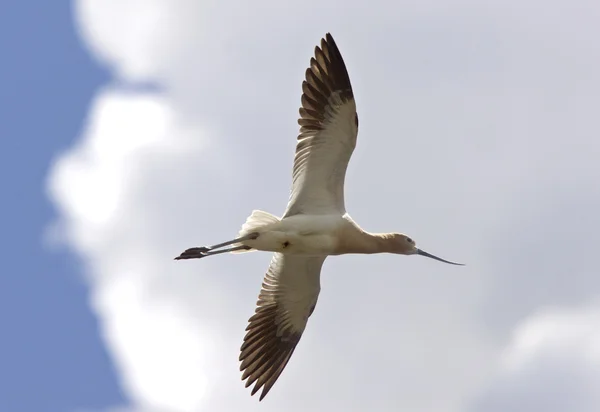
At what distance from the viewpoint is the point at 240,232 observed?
52.8 feet

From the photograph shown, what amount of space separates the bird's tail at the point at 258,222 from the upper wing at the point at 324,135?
0.40m

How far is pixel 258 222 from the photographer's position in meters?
16.0

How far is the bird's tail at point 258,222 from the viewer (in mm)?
15922

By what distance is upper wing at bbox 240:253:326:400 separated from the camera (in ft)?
55.9

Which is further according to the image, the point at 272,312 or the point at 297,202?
the point at 272,312

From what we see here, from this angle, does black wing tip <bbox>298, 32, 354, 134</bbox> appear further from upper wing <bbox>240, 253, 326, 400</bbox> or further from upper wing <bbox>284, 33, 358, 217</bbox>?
upper wing <bbox>240, 253, 326, 400</bbox>

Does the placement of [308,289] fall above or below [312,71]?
below

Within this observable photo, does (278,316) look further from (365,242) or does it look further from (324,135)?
(324,135)

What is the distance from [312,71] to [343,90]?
0.51 meters

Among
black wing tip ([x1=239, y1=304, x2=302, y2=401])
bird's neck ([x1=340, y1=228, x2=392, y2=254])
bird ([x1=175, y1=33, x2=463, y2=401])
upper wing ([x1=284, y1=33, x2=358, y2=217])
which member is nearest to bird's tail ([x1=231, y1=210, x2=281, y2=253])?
bird ([x1=175, y1=33, x2=463, y2=401])

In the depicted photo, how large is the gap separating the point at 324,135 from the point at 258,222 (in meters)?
1.47

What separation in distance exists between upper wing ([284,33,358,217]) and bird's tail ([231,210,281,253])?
0.40 metres

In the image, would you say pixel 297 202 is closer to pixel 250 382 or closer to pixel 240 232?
pixel 240 232

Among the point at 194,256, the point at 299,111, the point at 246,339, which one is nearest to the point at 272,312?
the point at 246,339
